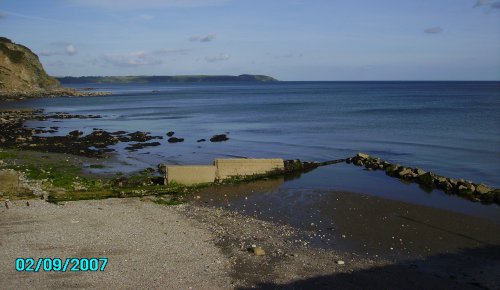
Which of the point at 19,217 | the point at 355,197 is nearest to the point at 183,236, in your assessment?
the point at 19,217

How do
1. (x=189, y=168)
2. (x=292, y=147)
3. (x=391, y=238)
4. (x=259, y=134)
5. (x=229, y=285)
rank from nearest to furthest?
(x=229, y=285) → (x=391, y=238) → (x=189, y=168) → (x=292, y=147) → (x=259, y=134)

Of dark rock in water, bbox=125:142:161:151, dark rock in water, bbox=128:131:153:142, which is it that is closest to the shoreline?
dark rock in water, bbox=125:142:161:151

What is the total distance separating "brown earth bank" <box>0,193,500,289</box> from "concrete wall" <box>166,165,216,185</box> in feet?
12.2

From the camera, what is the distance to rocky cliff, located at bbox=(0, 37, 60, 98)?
112 meters

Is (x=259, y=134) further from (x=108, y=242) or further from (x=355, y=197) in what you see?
(x=108, y=242)

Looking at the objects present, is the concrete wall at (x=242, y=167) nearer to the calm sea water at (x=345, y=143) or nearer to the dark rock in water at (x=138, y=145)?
the calm sea water at (x=345, y=143)

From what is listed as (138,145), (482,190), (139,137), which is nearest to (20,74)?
(139,137)

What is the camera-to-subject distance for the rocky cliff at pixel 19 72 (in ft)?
366

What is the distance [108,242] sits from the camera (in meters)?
14.3

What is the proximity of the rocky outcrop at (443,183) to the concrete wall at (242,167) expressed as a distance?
6411 mm

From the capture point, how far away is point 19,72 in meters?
120

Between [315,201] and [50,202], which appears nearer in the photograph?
[50,202]

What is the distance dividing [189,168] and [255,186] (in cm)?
337

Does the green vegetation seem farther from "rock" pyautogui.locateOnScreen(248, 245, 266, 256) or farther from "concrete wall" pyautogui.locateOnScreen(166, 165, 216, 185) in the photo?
"rock" pyautogui.locateOnScreen(248, 245, 266, 256)
